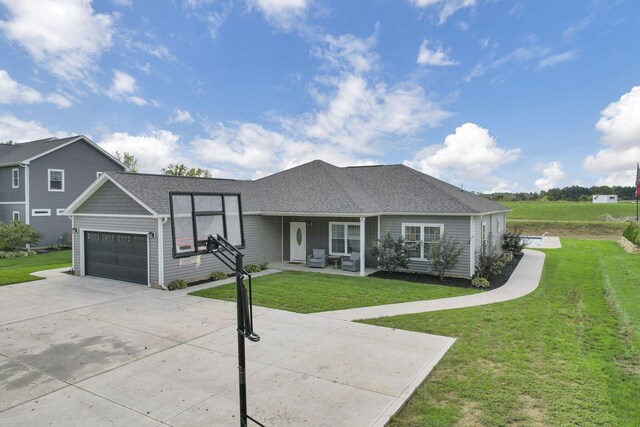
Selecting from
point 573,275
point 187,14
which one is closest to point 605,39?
point 573,275

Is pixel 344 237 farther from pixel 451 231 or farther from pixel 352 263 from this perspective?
pixel 451 231

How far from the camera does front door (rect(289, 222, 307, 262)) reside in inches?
717

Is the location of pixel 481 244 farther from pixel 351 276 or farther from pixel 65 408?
pixel 65 408

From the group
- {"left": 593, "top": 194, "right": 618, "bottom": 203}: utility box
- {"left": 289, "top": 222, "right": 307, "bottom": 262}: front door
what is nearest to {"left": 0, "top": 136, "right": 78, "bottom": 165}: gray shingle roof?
{"left": 289, "top": 222, "right": 307, "bottom": 262}: front door

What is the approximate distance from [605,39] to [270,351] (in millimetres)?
19398

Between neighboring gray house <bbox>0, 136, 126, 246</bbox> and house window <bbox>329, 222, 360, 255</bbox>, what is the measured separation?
17057mm

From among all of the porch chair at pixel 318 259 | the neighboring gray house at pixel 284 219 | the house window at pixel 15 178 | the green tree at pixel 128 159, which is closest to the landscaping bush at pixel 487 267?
the neighboring gray house at pixel 284 219

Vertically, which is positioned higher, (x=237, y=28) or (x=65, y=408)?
(x=237, y=28)

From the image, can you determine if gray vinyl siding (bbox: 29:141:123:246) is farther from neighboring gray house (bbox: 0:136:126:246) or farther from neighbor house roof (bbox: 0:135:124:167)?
neighbor house roof (bbox: 0:135:124:167)

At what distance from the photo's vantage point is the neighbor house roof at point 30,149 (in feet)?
78.0

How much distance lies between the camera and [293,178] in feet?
66.4

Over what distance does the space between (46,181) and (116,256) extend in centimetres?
1454

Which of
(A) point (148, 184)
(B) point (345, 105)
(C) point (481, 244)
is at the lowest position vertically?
(C) point (481, 244)

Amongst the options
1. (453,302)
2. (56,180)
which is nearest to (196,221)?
(453,302)
